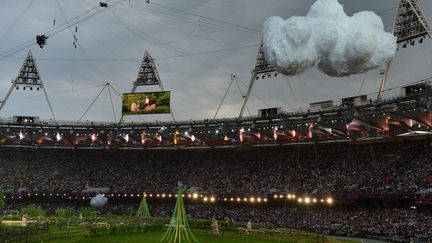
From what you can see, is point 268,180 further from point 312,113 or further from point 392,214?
point 392,214

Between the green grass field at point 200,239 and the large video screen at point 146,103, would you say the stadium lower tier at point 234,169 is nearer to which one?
the large video screen at point 146,103

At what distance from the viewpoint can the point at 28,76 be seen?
3145 inches

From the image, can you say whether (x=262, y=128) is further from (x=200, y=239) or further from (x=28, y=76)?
(x=28, y=76)

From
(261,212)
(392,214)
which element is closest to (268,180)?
(261,212)

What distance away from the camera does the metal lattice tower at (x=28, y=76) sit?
261 feet

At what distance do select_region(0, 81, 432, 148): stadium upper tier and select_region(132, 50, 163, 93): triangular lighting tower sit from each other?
27.5 feet

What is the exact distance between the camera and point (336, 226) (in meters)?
51.4

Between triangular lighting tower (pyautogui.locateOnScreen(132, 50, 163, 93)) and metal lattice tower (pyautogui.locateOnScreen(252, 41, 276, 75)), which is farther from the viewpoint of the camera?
triangular lighting tower (pyautogui.locateOnScreen(132, 50, 163, 93))

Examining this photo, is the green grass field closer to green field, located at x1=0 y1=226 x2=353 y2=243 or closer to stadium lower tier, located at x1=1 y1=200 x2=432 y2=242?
green field, located at x1=0 y1=226 x2=353 y2=243

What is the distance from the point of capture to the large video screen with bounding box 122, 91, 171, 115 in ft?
222

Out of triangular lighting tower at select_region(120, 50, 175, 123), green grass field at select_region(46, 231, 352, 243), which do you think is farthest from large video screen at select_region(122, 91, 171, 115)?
green grass field at select_region(46, 231, 352, 243)

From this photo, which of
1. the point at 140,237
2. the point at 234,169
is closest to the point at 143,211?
the point at 234,169

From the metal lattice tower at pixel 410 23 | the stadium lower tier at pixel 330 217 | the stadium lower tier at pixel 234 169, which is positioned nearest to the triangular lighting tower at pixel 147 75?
the stadium lower tier at pixel 234 169

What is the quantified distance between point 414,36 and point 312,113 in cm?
1375
